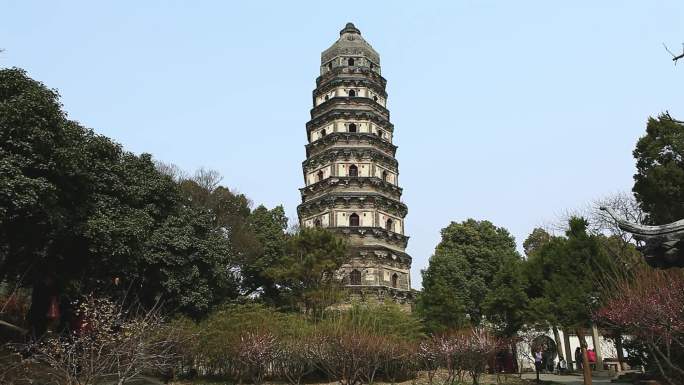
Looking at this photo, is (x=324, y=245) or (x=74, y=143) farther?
(x=324, y=245)

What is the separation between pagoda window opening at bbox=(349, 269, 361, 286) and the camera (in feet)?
104

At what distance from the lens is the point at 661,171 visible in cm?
2036

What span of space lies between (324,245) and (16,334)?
12.8m

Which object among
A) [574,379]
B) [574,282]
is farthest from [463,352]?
[574,379]

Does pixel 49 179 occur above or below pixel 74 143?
below

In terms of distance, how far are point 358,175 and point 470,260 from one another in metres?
9.51

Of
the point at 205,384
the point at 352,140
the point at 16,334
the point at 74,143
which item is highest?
the point at 352,140

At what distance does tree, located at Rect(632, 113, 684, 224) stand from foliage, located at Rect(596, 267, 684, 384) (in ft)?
13.3

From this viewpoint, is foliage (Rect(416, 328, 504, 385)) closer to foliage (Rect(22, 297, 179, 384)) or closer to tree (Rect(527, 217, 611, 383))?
tree (Rect(527, 217, 611, 383))

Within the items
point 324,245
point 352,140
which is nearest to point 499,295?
point 324,245

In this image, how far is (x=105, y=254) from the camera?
1608 centimetres

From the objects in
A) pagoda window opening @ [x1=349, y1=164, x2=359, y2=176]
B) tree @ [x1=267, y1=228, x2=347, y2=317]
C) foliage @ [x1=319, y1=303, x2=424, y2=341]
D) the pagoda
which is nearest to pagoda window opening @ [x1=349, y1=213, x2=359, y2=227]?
the pagoda

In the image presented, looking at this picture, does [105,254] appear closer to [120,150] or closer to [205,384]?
[120,150]

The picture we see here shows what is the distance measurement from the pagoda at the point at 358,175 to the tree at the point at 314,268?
428 cm
